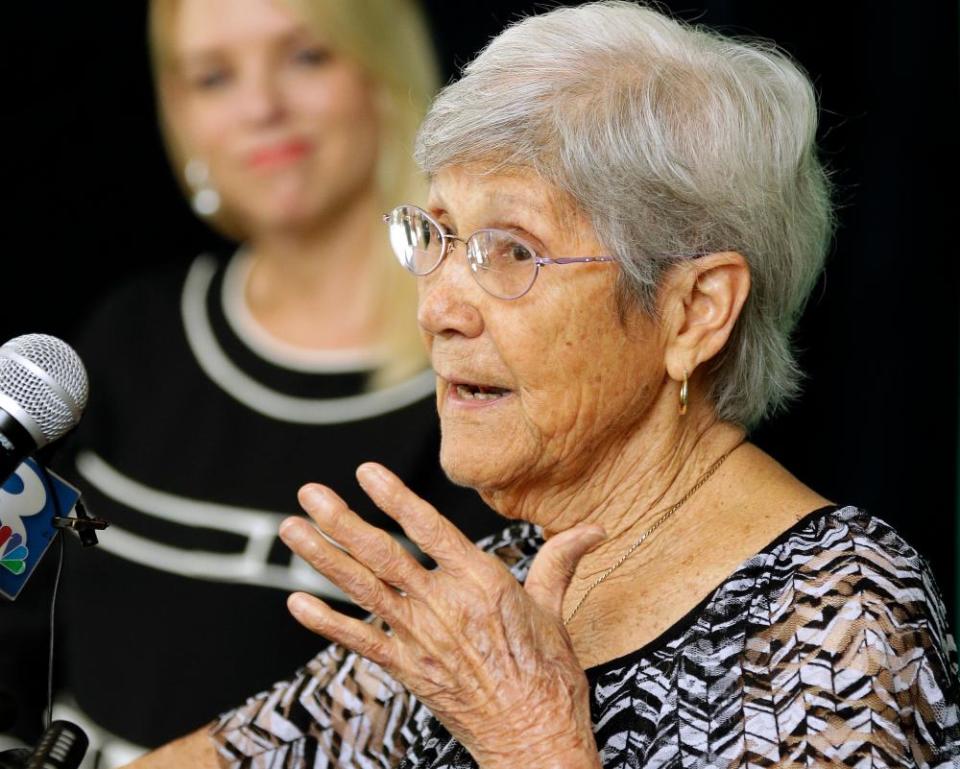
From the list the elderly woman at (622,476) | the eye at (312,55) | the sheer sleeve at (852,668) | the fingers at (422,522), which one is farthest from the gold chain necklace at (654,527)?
the eye at (312,55)

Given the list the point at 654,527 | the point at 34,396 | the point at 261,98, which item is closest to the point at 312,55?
the point at 261,98

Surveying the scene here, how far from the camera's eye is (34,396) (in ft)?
4.60

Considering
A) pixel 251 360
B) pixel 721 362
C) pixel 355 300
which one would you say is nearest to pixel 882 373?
pixel 721 362

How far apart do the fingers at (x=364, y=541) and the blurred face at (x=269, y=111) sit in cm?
150

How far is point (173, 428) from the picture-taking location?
9.23 ft

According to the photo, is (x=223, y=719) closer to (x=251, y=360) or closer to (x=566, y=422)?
(x=566, y=422)

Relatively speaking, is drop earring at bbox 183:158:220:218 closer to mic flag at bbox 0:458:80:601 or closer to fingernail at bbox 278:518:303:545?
mic flag at bbox 0:458:80:601

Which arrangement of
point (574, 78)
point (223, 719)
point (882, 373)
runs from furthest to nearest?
point (882, 373), point (223, 719), point (574, 78)

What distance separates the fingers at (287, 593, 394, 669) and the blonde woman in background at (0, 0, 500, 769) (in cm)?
123

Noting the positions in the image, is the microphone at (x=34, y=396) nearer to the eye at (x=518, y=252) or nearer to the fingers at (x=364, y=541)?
the fingers at (x=364, y=541)

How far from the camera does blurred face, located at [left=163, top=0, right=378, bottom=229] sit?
2729 mm

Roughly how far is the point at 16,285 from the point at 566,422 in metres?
1.64

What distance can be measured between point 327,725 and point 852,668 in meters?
0.88

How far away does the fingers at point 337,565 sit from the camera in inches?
53.9
